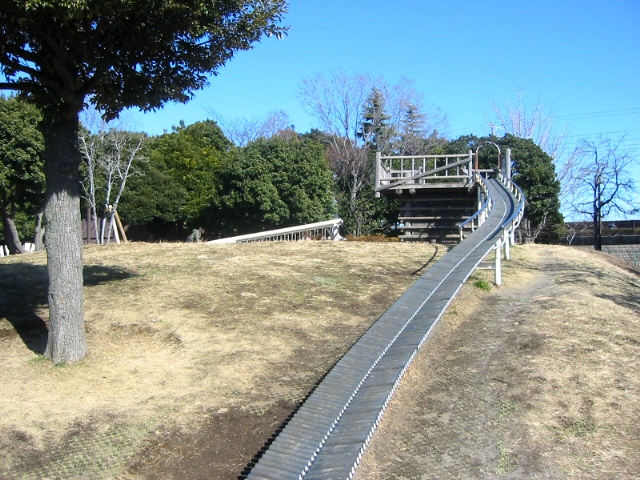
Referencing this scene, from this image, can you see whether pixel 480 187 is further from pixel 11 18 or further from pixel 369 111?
pixel 369 111

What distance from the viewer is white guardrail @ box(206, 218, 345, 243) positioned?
55.6 feet

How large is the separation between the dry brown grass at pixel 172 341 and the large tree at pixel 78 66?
740 mm

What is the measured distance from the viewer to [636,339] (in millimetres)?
6852

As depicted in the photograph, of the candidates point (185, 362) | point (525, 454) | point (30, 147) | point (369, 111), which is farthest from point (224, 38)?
point (369, 111)

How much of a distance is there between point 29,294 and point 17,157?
50.6 feet

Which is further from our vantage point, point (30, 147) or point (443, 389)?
point (30, 147)

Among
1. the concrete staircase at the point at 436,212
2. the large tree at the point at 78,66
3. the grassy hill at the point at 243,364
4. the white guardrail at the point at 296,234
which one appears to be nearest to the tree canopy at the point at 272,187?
the white guardrail at the point at 296,234

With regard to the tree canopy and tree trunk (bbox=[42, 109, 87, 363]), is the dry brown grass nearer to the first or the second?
tree trunk (bbox=[42, 109, 87, 363])

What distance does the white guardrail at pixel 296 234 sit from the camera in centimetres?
1695

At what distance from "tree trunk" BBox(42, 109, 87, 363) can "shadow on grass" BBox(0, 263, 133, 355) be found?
559 mm

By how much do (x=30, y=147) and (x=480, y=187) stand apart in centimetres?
1581

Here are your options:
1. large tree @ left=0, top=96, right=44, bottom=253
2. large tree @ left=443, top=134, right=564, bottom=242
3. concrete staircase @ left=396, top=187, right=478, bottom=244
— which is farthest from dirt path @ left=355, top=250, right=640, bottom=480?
large tree @ left=443, top=134, right=564, bottom=242

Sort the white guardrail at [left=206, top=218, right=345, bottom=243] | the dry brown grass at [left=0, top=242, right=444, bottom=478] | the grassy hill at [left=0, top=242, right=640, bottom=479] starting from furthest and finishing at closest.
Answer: the white guardrail at [left=206, top=218, right=345, bottom=243] → the dry brown grass at [left=0, top=242, right=444, bottom=478] → the grassy hill at [left=0, top=242, right=640, bottom=479]

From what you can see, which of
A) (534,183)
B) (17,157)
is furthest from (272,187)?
(534,183)
